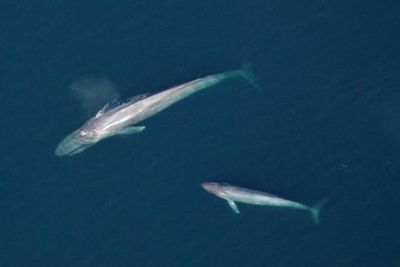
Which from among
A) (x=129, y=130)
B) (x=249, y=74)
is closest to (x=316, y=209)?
(x=249, y=74)

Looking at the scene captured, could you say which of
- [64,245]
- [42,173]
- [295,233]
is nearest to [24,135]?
[42,173]

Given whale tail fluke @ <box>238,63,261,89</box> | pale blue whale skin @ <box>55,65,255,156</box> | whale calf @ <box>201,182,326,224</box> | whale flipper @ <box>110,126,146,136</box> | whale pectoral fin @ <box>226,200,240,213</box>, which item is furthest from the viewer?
whale tail fluke @ <box>238,63,261,89</box>

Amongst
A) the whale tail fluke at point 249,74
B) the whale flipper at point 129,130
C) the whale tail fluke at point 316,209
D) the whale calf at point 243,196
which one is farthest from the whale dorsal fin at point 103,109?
the whale tail fluke at point 316,209

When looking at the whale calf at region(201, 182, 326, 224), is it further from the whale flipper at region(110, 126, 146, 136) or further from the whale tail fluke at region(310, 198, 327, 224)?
the whale flipper at region(110, 126, 146, 136)

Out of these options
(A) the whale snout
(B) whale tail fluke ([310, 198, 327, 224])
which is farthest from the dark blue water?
(A) the whale snout

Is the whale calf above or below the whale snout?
below

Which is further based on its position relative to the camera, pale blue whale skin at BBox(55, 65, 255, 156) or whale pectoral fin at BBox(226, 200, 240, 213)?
whale pectoral fin at BBox(226, 200, 240, 213)
